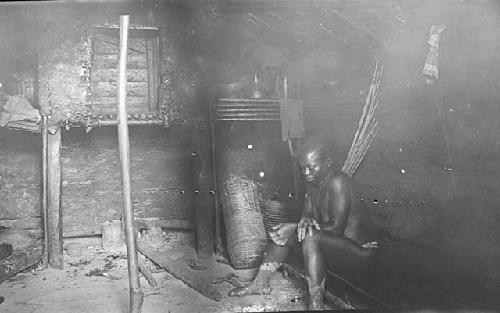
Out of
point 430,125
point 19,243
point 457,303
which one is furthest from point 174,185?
point 457,303

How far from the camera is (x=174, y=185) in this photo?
8023 mm

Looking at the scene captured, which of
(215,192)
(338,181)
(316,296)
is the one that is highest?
(338,181)

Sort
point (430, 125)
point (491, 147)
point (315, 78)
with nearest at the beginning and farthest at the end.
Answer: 1. point (491, 147)
2. point (430, 125)
3. point (315, 78)

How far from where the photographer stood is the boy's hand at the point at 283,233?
521 cm

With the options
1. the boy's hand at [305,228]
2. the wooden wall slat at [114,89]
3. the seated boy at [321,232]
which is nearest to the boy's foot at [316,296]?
the seated boy at [321,232]

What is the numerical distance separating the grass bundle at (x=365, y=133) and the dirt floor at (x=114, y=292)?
165 centimetres

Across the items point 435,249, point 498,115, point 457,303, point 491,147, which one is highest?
point 498,115

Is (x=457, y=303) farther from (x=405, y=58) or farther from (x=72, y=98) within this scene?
(x=72, y=98)

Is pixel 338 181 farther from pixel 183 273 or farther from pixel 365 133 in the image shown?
pixel 183 273

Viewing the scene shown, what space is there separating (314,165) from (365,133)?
1122mm

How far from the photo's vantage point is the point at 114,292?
5578 mm

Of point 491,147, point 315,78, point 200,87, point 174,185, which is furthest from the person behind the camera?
point 174,185

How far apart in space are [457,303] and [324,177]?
1.91 metres

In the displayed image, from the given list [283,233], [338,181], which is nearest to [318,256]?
[283,233]
